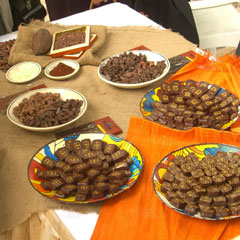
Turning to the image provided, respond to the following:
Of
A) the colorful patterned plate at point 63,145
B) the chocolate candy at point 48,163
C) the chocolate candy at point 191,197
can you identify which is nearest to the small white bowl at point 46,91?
the colorful patterned plate at point 63,145

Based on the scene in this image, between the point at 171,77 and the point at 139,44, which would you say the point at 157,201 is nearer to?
the point at 171,77

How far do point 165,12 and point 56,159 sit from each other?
7.26 feet

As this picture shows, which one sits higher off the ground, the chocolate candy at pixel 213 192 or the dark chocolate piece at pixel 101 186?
the chocolate candy at pixel 213 192

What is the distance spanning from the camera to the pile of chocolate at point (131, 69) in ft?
5.99

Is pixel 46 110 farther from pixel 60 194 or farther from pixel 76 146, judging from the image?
pixel 60 194

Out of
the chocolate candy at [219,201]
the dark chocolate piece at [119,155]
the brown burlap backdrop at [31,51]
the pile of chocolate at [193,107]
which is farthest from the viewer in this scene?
the brown burlap backdrop at [31,51]

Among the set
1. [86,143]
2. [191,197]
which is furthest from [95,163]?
[191,197]

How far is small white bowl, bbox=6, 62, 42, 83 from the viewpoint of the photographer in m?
2.04

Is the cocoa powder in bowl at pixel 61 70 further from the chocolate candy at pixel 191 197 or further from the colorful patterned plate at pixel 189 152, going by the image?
the chocolate candy at pixel 191 197

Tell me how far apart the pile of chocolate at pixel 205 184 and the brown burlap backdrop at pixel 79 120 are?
0.30 metres

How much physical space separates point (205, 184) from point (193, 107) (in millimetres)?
516

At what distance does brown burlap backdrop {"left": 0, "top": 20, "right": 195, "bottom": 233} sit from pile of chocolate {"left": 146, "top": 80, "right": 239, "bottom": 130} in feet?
0.61

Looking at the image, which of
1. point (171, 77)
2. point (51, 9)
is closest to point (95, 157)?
point (171, 77)

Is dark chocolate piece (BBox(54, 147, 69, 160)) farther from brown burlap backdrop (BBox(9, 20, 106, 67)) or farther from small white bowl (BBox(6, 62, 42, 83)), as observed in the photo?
brown burlap backdrop (BBox(9, 20, 106, 67))
